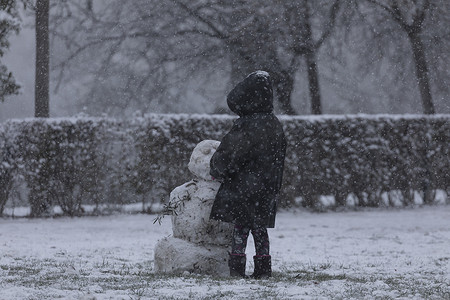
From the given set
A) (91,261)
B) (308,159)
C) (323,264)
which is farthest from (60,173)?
(323,264)

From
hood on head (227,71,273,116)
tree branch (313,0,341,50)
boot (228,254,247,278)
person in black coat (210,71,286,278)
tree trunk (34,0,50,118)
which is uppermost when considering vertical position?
tree branch (313,0,341,50)

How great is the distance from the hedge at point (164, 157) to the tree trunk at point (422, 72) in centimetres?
358

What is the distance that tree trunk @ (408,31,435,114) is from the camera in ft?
56.0

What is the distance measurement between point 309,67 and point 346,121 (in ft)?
14.2

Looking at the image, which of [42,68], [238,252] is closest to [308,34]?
[42,68]

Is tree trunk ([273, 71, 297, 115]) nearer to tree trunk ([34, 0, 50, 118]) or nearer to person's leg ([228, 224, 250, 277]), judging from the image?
tree trunk ([34, 0, 50, 118])

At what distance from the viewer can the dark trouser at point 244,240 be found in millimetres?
5504

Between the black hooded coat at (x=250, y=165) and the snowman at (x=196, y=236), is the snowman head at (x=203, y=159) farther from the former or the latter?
the black hooded coat at (x=250, y=165)

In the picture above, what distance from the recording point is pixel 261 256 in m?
5.56

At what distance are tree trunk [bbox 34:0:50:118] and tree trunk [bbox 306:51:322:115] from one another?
6974 millimetres

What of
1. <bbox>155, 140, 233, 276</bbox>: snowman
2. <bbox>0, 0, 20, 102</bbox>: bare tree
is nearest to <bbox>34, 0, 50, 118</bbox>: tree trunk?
<bbox>0, 0, 20, 102</bbox>: bare tree

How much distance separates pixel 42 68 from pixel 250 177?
32.1 feet

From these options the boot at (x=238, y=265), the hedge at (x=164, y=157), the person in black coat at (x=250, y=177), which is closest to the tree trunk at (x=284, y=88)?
the hedge at (x=164, y=157)

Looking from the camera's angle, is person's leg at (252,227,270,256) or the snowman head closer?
person's leg at (252,227,270,256)
